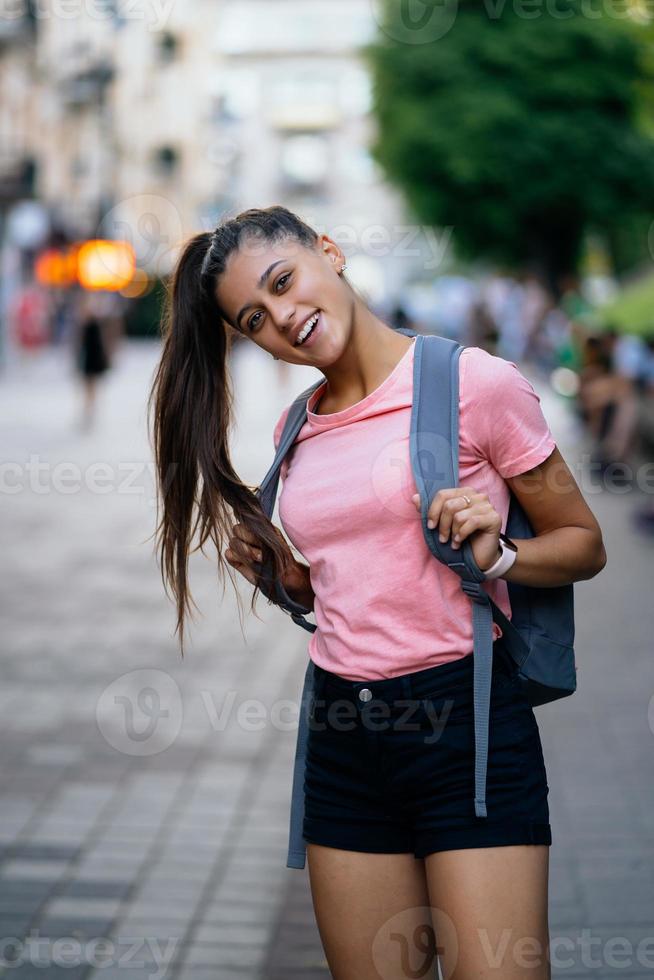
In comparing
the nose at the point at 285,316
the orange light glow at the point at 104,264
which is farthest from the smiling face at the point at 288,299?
the orange light glow at the point at 104,264

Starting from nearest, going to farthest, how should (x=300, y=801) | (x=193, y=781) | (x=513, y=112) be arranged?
1. (x=300, y=801)
2. (x=193, y=781)
3. (x=513, y=112)

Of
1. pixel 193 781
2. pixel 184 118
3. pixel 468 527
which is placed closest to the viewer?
pixel 468 527

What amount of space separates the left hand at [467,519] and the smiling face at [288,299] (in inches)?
14.0

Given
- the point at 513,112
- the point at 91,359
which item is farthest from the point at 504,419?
the point at 513,112

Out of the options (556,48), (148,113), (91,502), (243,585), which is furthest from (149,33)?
(243,585)

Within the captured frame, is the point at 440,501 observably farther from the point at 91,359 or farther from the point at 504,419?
the point at 91,359

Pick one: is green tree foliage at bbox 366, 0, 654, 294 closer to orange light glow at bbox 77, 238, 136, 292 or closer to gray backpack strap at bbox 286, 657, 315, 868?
orange light glow at bbox 77, 238, 136, 292

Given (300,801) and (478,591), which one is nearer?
(478,591)

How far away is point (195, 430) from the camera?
8.56ft

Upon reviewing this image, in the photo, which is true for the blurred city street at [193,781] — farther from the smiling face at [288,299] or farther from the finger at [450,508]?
the finger at [450,508]

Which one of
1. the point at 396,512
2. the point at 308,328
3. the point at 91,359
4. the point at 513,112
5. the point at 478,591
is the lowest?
the point at 91,359

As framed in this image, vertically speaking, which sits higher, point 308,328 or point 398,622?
point 308,328

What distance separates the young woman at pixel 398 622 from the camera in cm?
222

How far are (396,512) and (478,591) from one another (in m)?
0.19
